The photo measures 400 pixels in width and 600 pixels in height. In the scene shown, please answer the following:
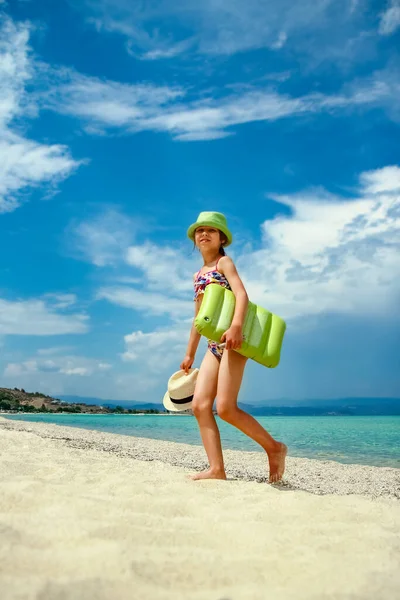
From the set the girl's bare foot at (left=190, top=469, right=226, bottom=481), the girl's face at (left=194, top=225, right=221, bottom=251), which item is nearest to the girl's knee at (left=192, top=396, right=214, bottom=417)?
the girl's bare foot at (left=190, top=469, right=226, bottom=481)

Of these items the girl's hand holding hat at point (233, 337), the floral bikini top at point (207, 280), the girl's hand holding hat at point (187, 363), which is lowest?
the girl's hand holding hat at point (187, 363)

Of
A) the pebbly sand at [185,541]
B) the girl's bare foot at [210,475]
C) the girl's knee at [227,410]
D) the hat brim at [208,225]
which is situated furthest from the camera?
the hat brim at [208,225]

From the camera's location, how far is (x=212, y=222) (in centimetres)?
480

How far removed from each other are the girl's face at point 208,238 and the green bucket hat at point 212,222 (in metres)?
0.06

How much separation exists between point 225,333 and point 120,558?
239 centimetres

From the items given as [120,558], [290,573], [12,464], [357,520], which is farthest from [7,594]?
[12,464]

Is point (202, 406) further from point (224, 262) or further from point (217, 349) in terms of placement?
point (224, 262)

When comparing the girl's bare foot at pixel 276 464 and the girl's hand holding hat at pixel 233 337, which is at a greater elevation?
the girl's hand holding hat at pixel 233 337

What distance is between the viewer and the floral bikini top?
4672 millimetres

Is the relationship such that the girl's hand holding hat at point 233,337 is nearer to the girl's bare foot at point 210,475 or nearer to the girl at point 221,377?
the girl at point 221,377

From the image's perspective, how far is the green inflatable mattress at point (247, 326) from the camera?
434cm

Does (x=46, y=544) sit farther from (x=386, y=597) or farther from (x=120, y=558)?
(x=386, y=597)

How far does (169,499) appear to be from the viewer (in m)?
3.05

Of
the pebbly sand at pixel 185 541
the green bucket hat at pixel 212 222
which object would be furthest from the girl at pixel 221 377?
the pebbly sand at pixel 185 541
